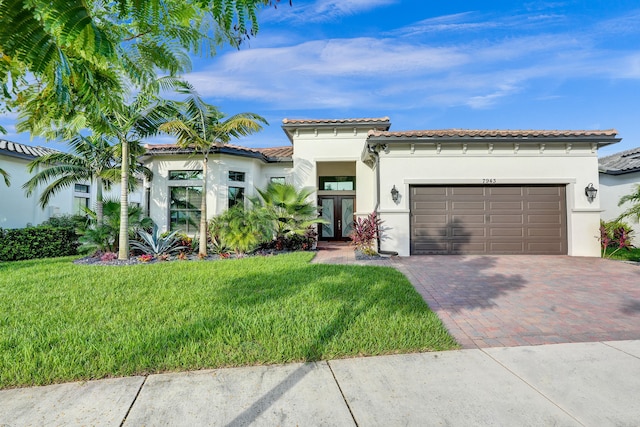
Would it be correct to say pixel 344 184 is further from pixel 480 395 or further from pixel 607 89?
pixel 480 395

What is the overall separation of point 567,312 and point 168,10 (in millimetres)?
6557

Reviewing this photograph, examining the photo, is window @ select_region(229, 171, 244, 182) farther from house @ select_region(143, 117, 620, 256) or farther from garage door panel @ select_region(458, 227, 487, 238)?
garage door panel @ select_region(458, 227, 487, 238)

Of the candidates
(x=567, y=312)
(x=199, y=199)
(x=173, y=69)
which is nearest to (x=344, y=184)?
(x=199, y=199)

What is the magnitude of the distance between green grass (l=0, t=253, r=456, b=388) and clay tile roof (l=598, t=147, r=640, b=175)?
44.5 ft

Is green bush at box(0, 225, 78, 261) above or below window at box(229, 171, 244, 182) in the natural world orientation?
below

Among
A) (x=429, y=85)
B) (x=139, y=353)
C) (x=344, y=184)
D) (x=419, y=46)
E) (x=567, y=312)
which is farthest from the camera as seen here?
(x=344, y=184)

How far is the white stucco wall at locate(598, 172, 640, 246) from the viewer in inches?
504

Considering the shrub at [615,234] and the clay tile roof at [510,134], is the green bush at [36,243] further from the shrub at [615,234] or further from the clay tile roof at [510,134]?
the shrub at [615,234]

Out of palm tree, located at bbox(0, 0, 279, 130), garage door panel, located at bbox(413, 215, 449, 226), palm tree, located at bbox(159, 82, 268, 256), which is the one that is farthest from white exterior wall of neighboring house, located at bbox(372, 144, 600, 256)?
palm tree, located at bbox(0, 0, 279, 130)

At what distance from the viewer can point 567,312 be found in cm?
480

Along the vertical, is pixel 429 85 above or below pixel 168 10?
above

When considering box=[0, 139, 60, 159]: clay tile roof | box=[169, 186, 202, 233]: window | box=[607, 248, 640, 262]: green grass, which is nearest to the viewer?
box=[607, 248, 640, 262]: green grass

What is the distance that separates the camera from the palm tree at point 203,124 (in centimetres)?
1031

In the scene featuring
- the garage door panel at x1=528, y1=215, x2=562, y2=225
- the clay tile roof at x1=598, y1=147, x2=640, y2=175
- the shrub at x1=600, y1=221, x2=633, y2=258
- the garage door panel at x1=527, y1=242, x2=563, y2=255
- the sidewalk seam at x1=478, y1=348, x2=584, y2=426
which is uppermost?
the clay tile roof at x1=598, y1=147, x2=640, y2=175
